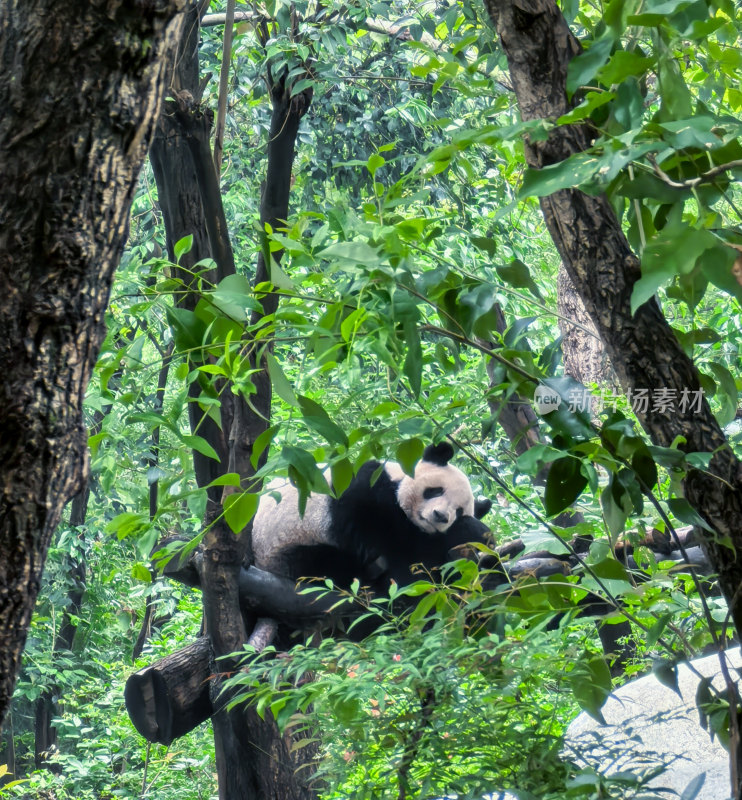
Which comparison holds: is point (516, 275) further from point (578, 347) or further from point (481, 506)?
point (578, 347)

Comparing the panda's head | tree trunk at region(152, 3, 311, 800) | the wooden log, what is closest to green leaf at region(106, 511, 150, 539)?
tree trunk at region(152, 3, 311, 800)

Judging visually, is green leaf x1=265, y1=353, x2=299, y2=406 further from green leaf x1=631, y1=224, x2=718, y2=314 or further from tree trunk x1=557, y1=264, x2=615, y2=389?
tree trunk x1=557, y1=264, x2=615, y2=389

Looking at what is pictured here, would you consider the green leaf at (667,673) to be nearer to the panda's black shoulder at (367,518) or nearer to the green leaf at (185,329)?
the green leaf at (185,329)

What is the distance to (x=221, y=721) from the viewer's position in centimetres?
308

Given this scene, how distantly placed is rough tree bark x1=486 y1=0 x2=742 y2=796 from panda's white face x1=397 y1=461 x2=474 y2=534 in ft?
8.47

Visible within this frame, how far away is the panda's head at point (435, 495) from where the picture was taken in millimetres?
3812

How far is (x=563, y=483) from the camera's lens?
1.02m

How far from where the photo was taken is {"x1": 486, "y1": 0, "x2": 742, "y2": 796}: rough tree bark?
117 cm

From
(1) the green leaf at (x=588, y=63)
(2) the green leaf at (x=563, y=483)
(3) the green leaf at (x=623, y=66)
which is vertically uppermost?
(1) the green leaf at (x=588, y=63)

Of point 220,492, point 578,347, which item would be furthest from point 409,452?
point 578,347

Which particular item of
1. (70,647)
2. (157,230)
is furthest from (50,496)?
(70,647)

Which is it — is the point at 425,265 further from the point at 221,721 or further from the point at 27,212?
the point at 27,212

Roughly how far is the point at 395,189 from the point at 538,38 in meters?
0.42

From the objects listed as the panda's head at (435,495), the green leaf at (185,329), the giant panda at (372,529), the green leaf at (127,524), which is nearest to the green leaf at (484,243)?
the green leaf at (185,329)
